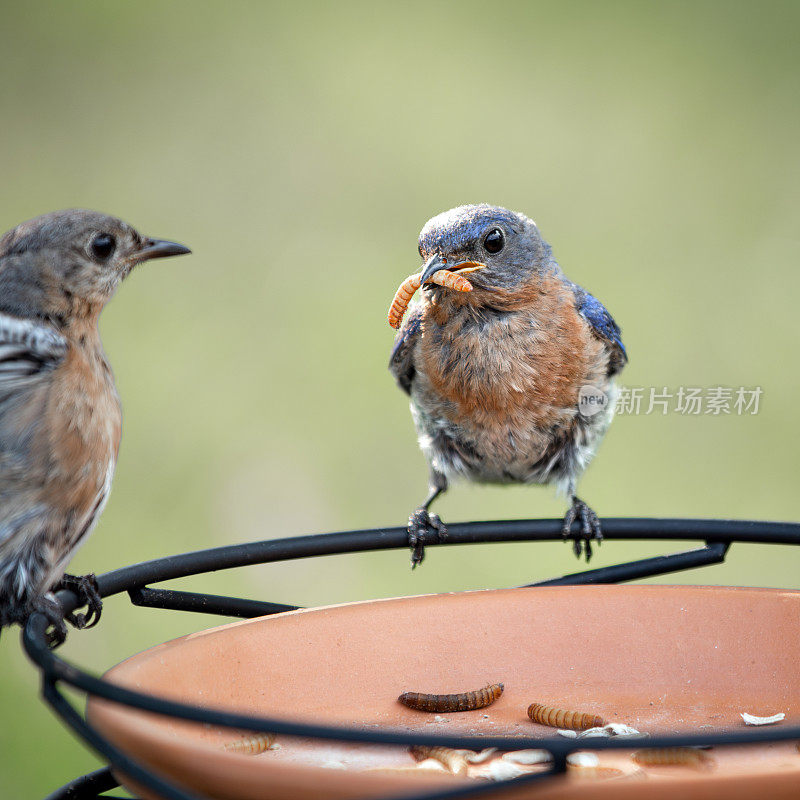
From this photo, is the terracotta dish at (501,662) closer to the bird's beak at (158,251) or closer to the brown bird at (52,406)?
the brown bird at (52,406)

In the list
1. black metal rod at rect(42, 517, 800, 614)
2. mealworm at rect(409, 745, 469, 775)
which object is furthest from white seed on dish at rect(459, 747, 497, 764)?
black metal rod at rect(42, 517, 800, 614)

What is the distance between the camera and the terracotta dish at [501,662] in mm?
2152

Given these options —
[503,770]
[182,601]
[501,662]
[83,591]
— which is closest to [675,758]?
[503,770]

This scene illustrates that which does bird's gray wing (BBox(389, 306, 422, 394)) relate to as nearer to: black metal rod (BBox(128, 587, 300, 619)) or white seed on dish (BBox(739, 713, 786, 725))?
black metal rod (BBox(128, 587, 300, 619))

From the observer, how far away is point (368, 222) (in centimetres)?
830

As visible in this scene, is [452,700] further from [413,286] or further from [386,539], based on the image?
[413,286]

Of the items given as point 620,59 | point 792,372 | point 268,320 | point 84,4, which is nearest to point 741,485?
point 792,372

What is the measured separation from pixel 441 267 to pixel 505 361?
39 centimetres

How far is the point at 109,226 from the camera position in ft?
10.0

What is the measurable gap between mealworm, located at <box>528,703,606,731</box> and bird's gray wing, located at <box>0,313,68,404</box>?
1321 mm

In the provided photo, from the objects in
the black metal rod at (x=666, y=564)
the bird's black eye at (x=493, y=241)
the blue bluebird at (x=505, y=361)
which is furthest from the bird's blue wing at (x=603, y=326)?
the black metal rod at (x=666, y=564)

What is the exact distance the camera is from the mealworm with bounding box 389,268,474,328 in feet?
11.7

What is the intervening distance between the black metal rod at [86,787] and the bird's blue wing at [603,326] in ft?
8.23

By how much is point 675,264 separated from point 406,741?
719 cm
